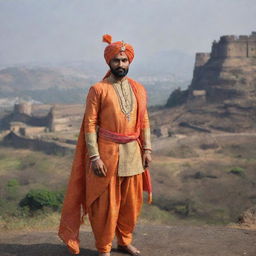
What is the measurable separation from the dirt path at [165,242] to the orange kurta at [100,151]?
1.42ft

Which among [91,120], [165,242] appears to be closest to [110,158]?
[91,120]

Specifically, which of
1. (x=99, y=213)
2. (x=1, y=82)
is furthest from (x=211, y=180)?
(x=1, y=82)

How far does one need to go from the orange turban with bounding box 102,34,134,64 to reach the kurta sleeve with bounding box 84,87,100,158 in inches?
12.5

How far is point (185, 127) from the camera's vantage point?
3762cm

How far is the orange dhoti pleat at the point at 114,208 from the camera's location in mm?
3797

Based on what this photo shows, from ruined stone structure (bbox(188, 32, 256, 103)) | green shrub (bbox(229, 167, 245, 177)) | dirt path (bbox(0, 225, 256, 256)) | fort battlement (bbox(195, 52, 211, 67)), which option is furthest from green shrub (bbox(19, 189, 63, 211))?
fort battlement (bbox(195, 52, 211, 67))

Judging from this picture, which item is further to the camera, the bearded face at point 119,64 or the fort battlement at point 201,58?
the fort battlement at point 201,58

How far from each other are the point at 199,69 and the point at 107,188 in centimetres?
4708

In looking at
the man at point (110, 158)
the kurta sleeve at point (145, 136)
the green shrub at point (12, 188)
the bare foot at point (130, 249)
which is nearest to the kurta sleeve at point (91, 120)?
the man at point (110, 158)

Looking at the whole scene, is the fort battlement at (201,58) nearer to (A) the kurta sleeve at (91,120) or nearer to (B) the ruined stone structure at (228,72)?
(B) the ruined stone structure at (228,72)

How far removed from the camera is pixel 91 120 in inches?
150

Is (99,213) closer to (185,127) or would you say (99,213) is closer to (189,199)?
(189,199)

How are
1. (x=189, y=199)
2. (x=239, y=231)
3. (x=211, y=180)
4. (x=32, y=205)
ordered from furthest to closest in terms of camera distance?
(x=211, y=180) < (x=189, y=199) < (x=32, y=205) < (x=239, y=231)

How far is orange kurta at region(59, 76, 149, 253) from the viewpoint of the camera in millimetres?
3793
